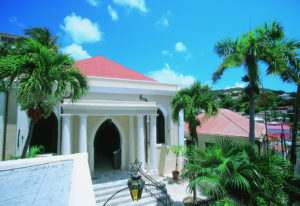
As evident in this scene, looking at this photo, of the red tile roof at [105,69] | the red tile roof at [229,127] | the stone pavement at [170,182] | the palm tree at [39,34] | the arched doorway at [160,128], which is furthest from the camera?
the red tile roof at [229,127]

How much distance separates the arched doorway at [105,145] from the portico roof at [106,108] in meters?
3.25

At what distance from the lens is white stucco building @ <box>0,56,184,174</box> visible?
26.4ft

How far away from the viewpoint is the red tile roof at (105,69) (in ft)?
40.6

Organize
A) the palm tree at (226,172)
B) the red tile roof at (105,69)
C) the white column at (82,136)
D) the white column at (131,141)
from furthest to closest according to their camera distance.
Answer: the red tile roof at (105,69) → the white column at (131,141) → the white column at (82,136) → the palm tree at (226,172)

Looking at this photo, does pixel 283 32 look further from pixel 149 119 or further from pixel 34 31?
pixel 34 31

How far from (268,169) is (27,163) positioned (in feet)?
21.4

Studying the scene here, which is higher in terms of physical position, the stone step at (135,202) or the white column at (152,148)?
the white column at (152,148)

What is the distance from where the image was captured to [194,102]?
873 cm

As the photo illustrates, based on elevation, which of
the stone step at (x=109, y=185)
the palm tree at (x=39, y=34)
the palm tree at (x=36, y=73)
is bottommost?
the stone step at (x=109, y=185)

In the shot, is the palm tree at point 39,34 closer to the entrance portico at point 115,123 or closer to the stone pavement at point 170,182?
the entrance portico at point 115,123

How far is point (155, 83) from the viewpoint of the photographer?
1206 centimetres

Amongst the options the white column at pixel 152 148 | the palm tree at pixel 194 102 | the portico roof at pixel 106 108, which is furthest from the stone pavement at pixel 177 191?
the portico roof at pixel 106 108

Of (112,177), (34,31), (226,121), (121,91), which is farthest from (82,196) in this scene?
(226,121)

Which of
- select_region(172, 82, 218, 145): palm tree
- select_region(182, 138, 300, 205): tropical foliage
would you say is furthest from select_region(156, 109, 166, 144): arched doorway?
select_region(182, 138, 300, 205): tropical foliage
